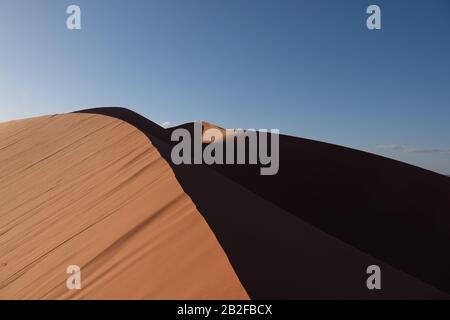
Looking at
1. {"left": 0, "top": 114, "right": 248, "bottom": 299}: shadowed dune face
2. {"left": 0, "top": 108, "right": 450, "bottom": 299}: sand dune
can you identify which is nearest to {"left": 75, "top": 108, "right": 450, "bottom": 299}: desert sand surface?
{"left": 0, "top": 108, "right": 450, "bottom": 299}: sand dune

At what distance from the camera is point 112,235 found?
307cm

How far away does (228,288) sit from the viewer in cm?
183

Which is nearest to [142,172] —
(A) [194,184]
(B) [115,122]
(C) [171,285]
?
(A) [194,184]

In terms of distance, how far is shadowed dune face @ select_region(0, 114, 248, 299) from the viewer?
2148 mm

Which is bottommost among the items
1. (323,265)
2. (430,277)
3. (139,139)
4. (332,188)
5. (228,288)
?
(430,277)

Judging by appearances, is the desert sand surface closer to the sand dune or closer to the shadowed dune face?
the sand dune

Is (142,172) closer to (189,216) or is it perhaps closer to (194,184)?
(194,184)

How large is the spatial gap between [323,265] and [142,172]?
300 cm

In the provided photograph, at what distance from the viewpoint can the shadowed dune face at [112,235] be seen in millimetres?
2148

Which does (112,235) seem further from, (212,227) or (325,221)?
(325,221)

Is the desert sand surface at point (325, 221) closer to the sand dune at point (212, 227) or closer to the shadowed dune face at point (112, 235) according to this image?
the sand dune at point (212, 227)

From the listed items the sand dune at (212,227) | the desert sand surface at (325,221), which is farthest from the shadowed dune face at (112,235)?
the desert sand surface at (325,221)

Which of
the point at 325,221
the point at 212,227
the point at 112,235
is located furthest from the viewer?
the point at 325,221

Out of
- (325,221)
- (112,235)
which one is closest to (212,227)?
(112,235)
